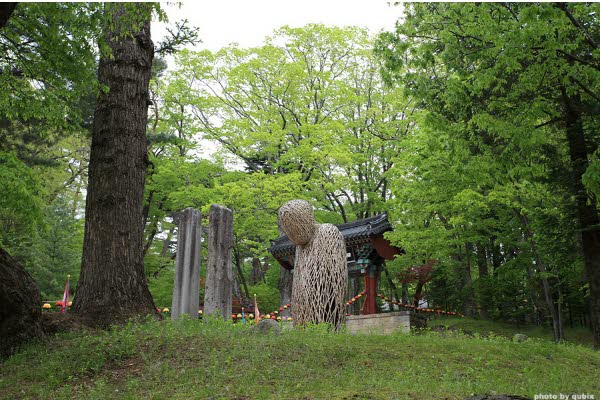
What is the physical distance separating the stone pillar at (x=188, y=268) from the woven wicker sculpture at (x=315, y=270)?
2.17m

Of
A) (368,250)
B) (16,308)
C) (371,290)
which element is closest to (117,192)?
(16,308)

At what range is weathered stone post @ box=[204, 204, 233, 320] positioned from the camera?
1161 cm

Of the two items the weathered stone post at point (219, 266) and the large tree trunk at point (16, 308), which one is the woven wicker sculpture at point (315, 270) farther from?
the large tree trunk at point (16, 308)

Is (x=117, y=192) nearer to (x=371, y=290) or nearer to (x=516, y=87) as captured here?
(x=516, y=87)

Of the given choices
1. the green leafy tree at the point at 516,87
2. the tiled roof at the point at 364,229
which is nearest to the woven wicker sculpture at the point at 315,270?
the green leafy tree at the point at 516,87

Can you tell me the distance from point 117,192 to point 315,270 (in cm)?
394

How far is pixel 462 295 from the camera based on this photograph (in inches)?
898

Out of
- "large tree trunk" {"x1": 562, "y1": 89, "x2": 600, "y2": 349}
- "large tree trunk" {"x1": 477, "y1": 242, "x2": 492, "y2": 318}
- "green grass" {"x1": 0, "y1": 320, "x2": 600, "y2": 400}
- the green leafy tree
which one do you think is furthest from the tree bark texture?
"large tree trunk" {"x1": 477, "y1": 242, "x2": 492, "y2": 318}

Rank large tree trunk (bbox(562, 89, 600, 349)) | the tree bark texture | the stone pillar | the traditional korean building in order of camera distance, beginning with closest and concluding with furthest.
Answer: the tree bark texture → large tree trunk (bbox(562, 89, 600, 349)) → the stone pillar → the traditional korean building

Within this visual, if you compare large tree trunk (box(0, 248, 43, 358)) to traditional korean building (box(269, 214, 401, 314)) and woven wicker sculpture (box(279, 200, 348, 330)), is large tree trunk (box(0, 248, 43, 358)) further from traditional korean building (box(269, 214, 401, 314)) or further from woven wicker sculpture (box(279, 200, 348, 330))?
traditional korean building (box(269, 214, 401, 314))

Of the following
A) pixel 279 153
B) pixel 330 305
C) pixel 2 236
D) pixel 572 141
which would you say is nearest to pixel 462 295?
pixel 279 153

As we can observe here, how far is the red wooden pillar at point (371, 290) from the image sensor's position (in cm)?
1794

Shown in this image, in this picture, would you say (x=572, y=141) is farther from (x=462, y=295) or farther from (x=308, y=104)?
(x=308, y=104)

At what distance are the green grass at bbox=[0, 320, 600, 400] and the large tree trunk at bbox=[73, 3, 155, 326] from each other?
68cm
